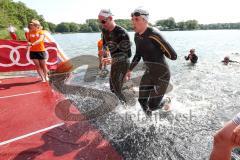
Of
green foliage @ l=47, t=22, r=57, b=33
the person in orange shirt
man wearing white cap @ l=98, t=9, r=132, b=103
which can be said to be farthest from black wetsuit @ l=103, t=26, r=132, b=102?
green foliage @ l=47, t=22, r=57, b=33

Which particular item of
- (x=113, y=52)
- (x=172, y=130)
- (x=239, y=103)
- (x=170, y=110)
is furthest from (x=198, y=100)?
(x=113, y=52)

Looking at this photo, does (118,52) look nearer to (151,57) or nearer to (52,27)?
(151,57)

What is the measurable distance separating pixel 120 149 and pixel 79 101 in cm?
286

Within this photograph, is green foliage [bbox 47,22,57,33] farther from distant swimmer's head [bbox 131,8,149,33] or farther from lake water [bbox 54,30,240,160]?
distant swimmer's head [bbox 131,8,149,33]

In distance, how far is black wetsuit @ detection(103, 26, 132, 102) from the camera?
16.5ft

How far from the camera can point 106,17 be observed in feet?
16.2

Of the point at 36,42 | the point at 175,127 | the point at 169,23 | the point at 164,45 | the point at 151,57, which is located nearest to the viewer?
the point at 164,45

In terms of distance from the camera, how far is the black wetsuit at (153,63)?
4.32 meters

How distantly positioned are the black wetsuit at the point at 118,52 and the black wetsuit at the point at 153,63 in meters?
0.30

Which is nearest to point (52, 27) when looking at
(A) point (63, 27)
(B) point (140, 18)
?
(A) point (63, 27)

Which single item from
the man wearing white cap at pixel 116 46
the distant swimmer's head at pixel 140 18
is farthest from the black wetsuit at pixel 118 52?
the distant swimmer's head at pixel 140 18

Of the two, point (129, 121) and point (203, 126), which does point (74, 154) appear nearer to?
point (129, 121)

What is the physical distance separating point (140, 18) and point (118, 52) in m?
1.11

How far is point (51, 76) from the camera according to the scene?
29.7 feet
